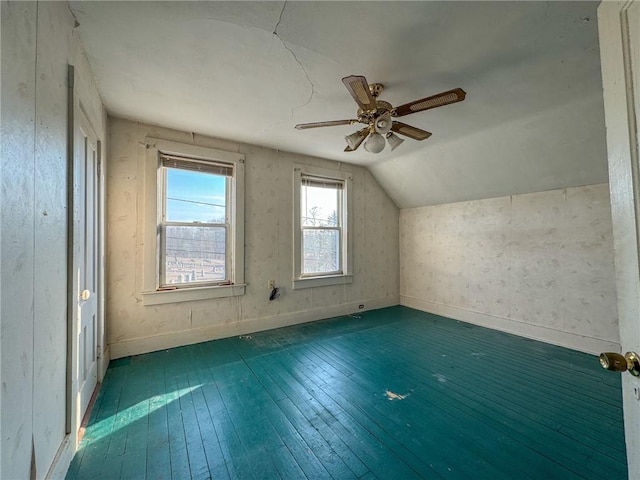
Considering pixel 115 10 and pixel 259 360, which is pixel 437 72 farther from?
pixel 259 360

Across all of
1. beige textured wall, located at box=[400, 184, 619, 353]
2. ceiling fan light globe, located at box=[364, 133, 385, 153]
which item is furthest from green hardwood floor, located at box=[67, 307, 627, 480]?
ceiling fan light globe, located at box=[364, 133, 385, 153]

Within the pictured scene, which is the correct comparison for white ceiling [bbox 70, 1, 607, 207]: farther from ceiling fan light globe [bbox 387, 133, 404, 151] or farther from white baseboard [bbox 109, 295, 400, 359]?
white baseboard [bbox 109, 295, 400, 359]

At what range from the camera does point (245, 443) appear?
167 centimetres

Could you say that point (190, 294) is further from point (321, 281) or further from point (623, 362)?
point (623, 362)

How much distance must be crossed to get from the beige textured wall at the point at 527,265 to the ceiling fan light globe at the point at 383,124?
260cm

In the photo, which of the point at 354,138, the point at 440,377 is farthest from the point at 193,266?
the point at 440,377

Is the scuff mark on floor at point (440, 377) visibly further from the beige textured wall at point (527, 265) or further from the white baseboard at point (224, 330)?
the white baseboard at point (224, 330)

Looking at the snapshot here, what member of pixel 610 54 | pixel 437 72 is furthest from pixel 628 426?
pixel 437 72

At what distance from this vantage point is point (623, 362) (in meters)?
0.69

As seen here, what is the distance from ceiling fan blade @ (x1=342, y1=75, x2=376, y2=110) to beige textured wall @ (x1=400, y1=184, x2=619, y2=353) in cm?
289

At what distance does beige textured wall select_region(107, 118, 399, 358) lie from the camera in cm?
285

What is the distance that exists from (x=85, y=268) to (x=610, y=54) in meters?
2.93

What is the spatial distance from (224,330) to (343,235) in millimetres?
2313

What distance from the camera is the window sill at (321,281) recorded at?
4004mm
